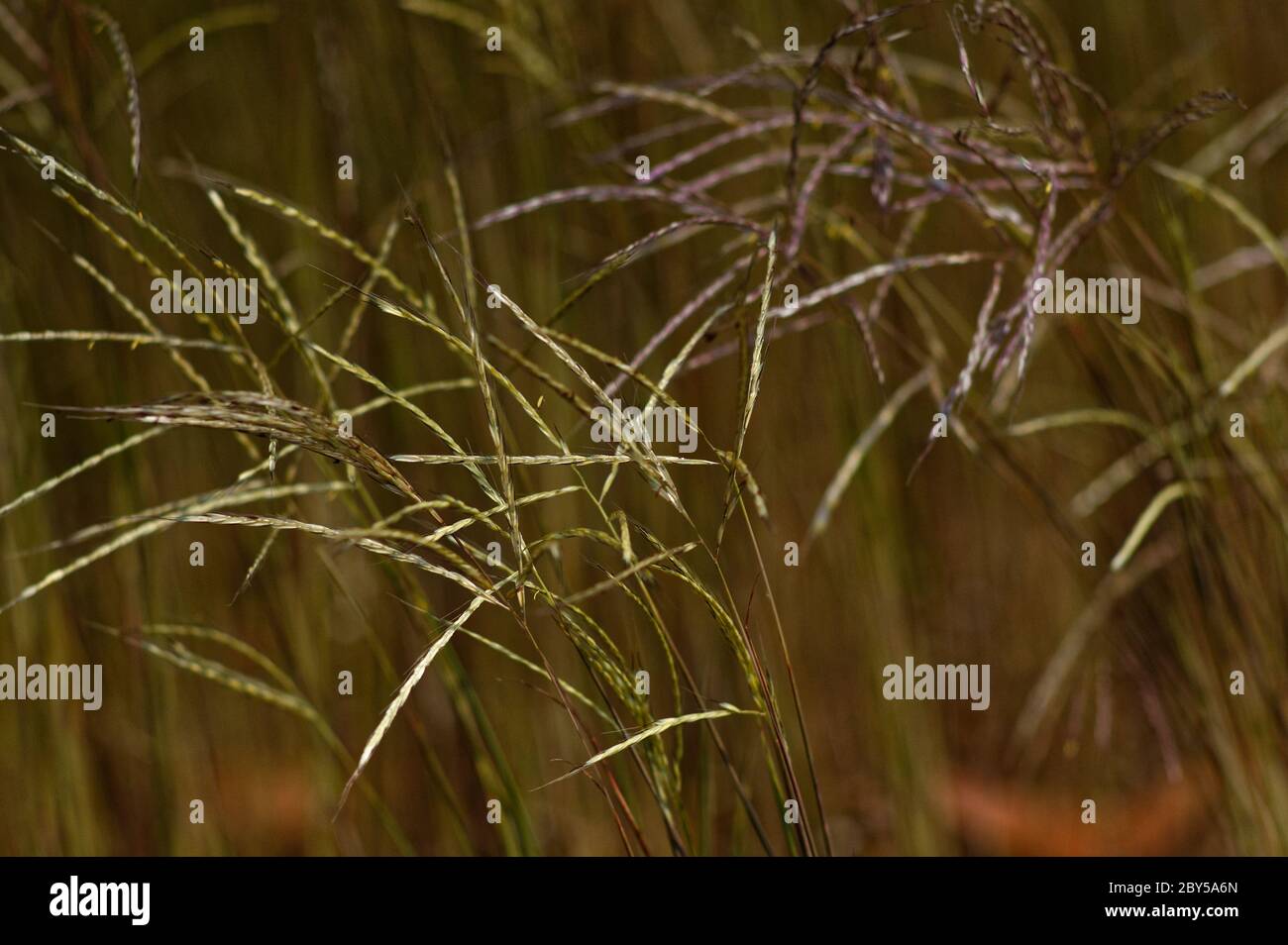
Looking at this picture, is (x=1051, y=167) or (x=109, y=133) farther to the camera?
(x=109, y=133)

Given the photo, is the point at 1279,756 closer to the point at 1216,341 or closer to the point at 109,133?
the point at 1216,341

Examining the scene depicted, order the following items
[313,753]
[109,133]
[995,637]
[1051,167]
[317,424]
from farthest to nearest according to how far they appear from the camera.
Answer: [995,637] < [109,133] < [313,753] < [1051,167] < [317,424]

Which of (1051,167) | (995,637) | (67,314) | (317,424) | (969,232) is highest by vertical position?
(969,232)

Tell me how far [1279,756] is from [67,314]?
101 cm

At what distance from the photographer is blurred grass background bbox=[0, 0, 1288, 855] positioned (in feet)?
2.42

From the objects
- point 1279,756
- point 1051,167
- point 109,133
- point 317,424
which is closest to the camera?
point 317,424

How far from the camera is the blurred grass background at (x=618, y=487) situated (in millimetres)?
736

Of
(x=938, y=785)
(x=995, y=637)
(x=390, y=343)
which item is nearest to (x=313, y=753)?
(x=390, y=343)

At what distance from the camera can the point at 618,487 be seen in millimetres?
1025

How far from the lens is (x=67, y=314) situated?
0.94 m
